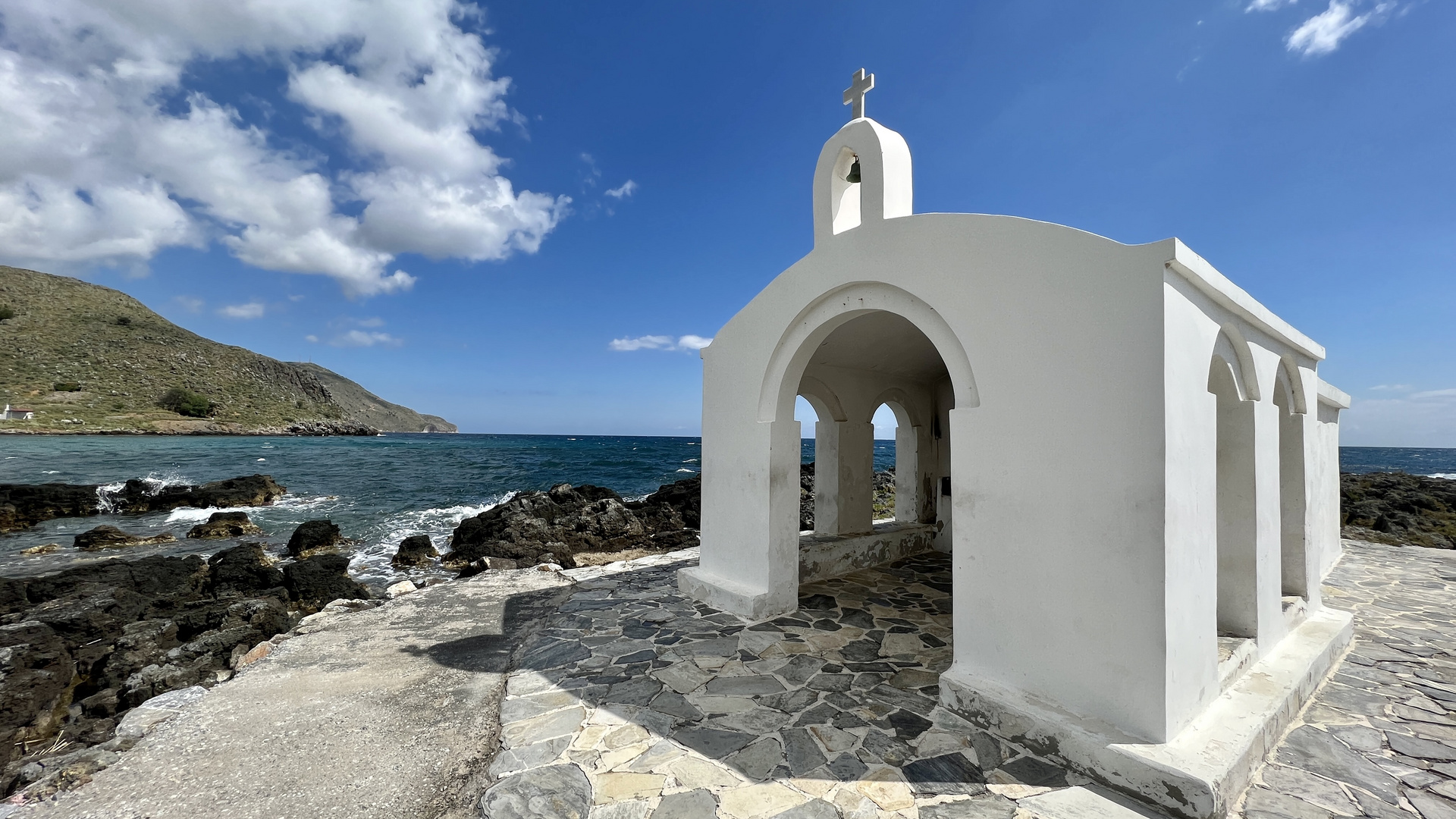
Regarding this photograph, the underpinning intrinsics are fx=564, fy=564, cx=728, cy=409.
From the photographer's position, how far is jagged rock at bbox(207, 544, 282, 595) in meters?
9.52

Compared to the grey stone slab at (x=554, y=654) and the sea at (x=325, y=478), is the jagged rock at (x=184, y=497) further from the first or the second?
the grey stone slab at (x=554, y=654)

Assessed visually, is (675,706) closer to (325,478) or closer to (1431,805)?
(1431,805)

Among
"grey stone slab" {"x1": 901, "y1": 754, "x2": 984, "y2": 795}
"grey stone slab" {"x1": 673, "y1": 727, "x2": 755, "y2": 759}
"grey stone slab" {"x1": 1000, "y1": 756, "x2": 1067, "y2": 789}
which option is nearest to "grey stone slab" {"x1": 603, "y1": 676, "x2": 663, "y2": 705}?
"grey stone slab" {"x1": 673, "y1": 727, "x2": 755, "y2": 759}

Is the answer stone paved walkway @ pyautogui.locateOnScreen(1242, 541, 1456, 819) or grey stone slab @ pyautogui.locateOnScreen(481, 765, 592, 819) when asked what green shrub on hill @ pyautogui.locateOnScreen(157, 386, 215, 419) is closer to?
grey stone slab @ pyautogui.locateOnScreen(481, 765, 592, 819)

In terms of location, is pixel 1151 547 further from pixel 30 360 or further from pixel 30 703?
pixel 30 360

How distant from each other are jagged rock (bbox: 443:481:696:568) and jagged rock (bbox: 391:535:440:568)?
43 cm

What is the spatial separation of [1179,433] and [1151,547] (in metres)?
0.65

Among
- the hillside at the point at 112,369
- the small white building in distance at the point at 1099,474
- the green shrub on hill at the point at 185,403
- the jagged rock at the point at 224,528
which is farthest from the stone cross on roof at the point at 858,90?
the green shrub on hill at the point at 185,403

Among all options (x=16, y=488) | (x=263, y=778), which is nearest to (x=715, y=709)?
(x=263, y=778)

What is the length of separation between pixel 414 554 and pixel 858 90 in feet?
41.7

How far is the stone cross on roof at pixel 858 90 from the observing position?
5.49 metres

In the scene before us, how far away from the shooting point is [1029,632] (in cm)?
351

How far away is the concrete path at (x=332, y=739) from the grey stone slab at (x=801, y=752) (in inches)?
66.7

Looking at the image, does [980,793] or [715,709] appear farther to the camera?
[715,709]
